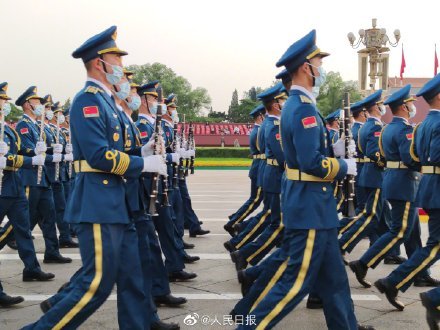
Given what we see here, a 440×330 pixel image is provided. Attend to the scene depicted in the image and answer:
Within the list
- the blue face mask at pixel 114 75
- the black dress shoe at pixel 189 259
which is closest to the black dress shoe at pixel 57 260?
the black dress shoe at pixel 189 259

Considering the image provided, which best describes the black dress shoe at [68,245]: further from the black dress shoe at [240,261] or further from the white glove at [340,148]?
the white glove at [340,148]

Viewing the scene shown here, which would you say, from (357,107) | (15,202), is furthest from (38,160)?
(357,107)

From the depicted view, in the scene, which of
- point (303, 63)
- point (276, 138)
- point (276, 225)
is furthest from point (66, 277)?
point (303, 63)

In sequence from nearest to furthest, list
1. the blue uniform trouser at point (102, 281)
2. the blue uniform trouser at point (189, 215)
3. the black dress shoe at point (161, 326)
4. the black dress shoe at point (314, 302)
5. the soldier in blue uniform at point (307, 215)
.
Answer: the blue uniform trouser at point (102, 281) → the soldier in blue uniform at point (307, 215) → the black dress shoe at point (161, 326) → the black dress shoe at point (314, 302) → the blue uniform trouser at point (189, 215)

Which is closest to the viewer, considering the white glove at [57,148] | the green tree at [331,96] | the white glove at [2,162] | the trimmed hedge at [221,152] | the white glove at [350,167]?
the white glove at [350,167]

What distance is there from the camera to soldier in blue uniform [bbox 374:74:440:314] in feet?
16.0

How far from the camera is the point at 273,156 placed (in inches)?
257

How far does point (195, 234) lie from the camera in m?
9.05

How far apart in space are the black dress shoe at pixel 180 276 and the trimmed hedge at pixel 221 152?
98.2 feet

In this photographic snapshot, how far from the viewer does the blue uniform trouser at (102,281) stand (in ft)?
11.1

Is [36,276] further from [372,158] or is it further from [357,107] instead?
[357,107]

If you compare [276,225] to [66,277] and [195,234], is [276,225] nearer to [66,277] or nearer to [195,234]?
[66,277]

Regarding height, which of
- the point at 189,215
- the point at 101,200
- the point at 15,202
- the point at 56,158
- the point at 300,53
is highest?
the point at 300,53

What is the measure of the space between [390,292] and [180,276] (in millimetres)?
2280
